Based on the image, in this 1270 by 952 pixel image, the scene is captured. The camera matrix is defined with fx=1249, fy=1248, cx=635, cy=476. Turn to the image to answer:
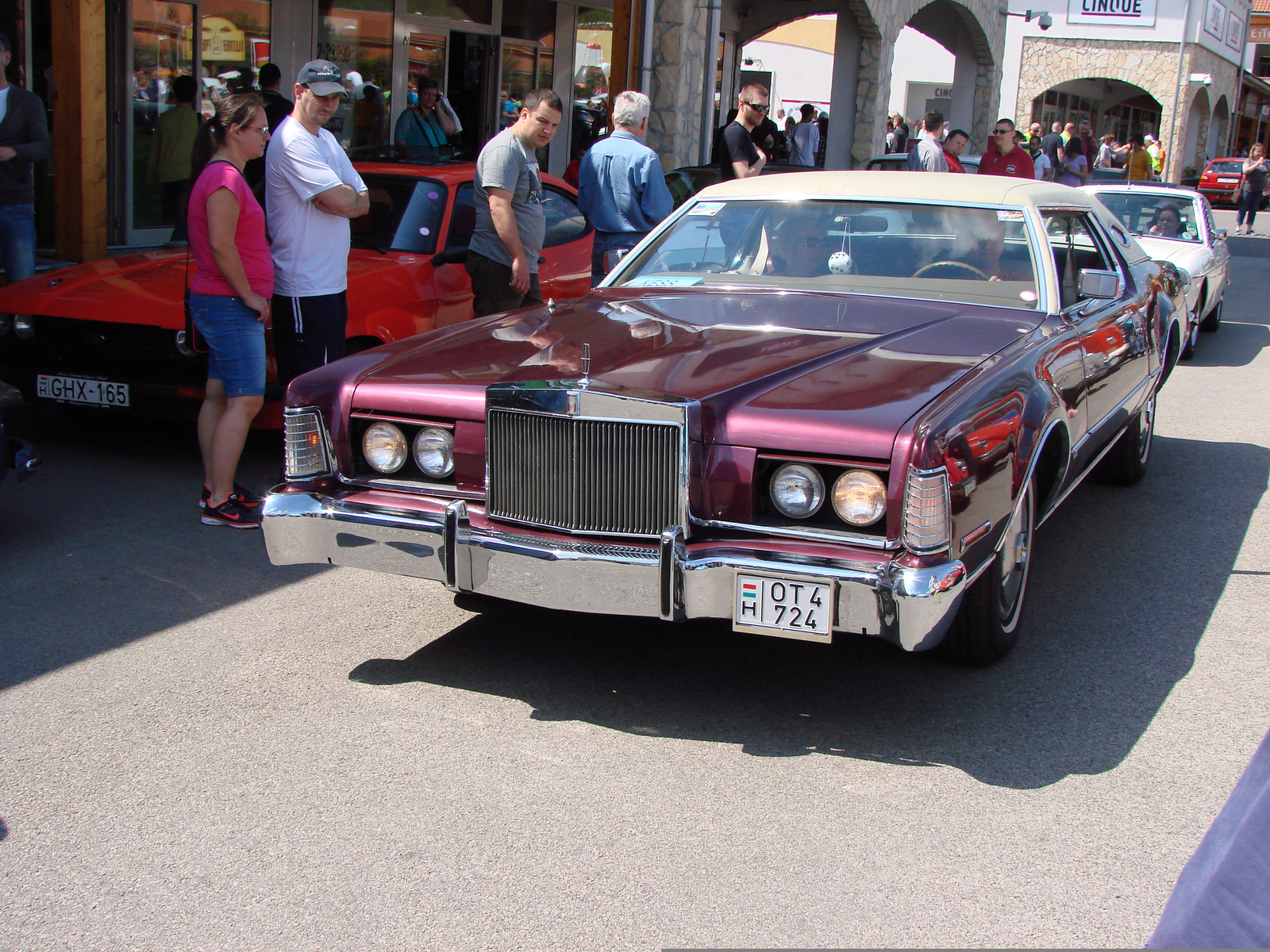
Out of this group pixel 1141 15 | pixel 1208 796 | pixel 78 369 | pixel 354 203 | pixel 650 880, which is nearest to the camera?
pixel 650 880

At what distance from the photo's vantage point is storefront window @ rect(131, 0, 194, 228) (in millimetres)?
12062

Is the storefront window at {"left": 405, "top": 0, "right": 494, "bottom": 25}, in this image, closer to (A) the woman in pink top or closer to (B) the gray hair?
(B) the gray hair

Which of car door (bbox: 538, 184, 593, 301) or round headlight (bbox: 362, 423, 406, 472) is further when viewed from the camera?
car door (bbox: 538, 184, 593, 301)

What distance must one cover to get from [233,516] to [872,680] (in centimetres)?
288

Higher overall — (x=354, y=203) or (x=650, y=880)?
(x=354, y=203)

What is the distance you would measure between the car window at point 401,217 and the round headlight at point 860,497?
404 cm

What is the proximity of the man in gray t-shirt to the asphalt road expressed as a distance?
6.35ft

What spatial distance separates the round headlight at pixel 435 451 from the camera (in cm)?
367

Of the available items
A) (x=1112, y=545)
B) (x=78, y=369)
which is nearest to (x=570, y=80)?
(x=78, y=369)

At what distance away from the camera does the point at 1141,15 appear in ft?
126

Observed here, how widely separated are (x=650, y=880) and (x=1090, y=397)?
2798 millimetres

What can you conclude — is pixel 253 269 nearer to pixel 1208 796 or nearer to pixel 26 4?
pixel 1208 796

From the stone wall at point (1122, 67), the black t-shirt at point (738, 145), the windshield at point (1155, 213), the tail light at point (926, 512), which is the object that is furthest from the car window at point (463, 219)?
the stone wall at point (1122, 67)

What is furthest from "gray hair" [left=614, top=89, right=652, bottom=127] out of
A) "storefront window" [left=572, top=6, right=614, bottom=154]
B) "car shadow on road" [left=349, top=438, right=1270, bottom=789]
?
"storefront window" [left=572, top=6, right=614, bottom=154]
